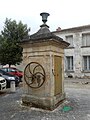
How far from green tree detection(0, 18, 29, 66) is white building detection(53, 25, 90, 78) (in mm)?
5902

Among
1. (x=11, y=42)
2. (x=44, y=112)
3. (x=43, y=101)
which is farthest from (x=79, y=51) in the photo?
(x=44, y=112)

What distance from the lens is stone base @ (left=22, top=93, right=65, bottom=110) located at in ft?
24.2

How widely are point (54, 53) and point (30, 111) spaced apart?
2.50 meters

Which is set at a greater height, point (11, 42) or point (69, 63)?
point (11, 42)

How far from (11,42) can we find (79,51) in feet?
28.5

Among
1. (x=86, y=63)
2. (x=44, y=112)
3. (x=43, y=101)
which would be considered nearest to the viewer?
(x=44, y=112)

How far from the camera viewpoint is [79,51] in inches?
917

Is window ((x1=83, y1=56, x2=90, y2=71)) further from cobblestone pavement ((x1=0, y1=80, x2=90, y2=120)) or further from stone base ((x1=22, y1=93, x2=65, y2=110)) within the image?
stone base ((x1=22, y1=93, x2=65, y2=110))

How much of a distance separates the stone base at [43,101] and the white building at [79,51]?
1526 cm

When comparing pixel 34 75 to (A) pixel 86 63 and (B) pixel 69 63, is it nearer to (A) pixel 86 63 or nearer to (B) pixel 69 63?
(A) pixel 86 63

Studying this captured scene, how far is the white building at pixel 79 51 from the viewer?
22.8m

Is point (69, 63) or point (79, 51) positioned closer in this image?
point (79, 51)

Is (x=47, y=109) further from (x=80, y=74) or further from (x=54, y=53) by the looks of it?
(x=80, y=74)

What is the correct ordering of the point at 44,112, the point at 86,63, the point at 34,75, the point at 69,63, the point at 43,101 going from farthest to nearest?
1. the point at 69,63
2. the point at 86,63
3. the point at 34,75
4. the point at 43,101
5. the point at 44,112
